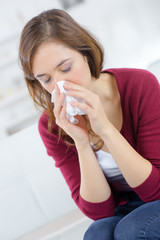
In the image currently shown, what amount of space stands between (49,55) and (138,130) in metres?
0.47

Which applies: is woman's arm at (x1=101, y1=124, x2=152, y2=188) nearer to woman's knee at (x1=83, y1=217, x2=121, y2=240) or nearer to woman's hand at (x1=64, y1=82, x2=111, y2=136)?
woman's hand at (x1=64, y1=82, x2=111, y2=136)

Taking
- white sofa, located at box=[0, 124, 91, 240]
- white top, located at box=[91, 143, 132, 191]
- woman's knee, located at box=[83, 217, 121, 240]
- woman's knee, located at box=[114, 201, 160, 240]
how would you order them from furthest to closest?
white sofa, located at box=[0, 124, 91, 240] → white top, located at box=[91, 143, 132, 191] → woman's knee, located at box=[83, 217, 121, 240] → woman's knee, located at box=[114, 201, 160, 240]

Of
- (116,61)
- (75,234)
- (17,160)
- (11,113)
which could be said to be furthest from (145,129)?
(11,113)

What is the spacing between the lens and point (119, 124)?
1120 mm

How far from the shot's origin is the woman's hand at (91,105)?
0.87m

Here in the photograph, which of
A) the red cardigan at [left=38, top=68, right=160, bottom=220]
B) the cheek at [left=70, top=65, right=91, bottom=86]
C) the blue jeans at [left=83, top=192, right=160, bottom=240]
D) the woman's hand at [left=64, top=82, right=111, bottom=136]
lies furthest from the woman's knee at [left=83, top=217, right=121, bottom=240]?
the cheek at [left=70, top=65, right=91, bottom=86]

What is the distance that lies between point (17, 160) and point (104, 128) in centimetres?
76

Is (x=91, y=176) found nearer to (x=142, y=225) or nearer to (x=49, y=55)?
(x=142, y=225)

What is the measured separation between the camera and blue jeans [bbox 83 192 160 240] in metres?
0.80

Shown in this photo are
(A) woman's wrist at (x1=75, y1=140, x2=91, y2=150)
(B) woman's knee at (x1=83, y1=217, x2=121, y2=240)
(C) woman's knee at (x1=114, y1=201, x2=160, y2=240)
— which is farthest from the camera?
(A) woman's wrist at (x1=75, y1=140, x2=91, y2=150)

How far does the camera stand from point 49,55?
2.87 feet

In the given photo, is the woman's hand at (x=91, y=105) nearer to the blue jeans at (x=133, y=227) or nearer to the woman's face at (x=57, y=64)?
the woman's face at (x=57, y=64)

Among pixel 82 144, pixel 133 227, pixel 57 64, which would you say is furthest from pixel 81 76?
pixel 133 227

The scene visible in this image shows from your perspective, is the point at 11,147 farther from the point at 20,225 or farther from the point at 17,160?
the point at 20,225
